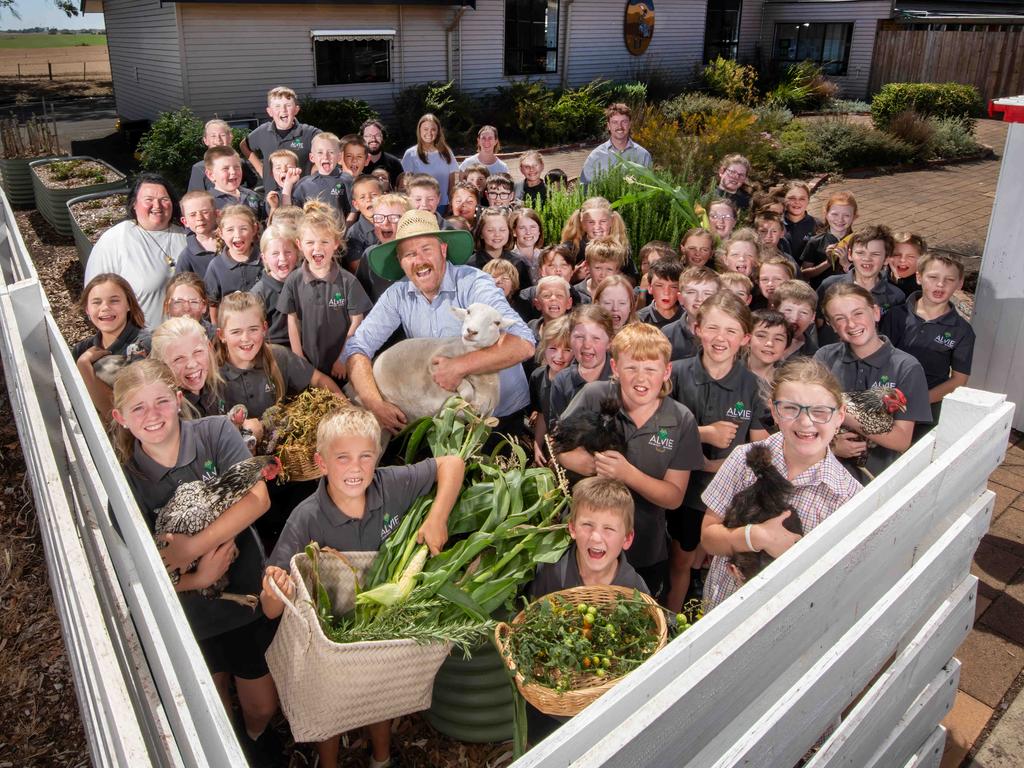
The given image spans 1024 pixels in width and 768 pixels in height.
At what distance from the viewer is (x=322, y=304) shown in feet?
15.4

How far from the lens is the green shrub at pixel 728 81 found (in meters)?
25.7

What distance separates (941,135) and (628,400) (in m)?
17.7

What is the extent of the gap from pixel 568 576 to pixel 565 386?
1243 millimetres

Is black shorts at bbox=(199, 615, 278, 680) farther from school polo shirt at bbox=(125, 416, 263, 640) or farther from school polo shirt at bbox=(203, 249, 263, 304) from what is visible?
school polo shirt at bbox=(203, 249, 263, 304)

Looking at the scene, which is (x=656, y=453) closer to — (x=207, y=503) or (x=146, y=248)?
(x=207, y=503)

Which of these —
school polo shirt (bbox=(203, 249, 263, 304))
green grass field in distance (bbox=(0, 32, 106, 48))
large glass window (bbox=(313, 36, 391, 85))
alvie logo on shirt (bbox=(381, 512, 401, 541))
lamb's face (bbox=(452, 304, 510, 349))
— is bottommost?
alvie logo on shirt (bbox=(381, 512, 401, 541))

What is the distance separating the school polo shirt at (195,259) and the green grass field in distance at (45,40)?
285 feet

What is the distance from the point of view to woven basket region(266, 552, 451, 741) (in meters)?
2.48

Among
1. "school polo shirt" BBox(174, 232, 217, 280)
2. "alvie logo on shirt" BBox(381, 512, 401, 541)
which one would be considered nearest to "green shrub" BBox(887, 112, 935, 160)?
"school polo shirt" BBox(174, 232, 217, 280)

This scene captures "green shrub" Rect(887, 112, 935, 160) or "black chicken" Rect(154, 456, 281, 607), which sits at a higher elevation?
"green shrub" Rect(887, 112, 935, 160)

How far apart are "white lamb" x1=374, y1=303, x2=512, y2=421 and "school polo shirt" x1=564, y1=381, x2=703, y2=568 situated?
1.81 ft

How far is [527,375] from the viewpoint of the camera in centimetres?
463

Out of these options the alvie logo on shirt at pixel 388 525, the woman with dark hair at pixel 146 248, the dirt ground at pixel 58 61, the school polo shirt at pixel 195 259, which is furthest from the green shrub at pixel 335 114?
the dirt ground at pixel 58 61

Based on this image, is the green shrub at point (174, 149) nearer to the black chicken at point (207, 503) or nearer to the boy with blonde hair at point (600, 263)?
the boy with blonde hair at point (600, 263)
